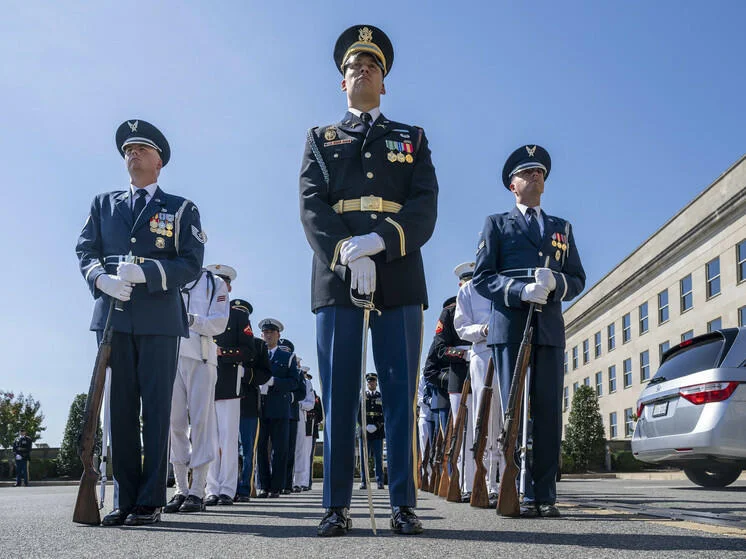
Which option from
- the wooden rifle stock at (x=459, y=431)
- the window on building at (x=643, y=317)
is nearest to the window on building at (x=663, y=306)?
the window on building at (x=643, y=317)

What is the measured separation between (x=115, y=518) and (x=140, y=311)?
1210 millimetres

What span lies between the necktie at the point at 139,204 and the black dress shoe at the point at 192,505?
249 centimetres

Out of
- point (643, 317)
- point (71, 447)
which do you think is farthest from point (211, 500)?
point (643, 317)

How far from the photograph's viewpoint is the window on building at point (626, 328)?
176 ft

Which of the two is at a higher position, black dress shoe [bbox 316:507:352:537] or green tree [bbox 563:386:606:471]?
green tree [bbox 563:386:606:471]

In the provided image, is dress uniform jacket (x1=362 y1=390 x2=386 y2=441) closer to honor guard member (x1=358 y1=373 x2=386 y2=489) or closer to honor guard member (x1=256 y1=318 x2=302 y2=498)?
honor guard member (x1=358 y1=373 x2=386 y2=489)

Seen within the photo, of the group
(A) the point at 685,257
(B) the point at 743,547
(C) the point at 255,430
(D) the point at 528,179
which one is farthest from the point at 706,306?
(B) the point at 743,547

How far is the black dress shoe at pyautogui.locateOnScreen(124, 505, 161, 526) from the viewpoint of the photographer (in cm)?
509

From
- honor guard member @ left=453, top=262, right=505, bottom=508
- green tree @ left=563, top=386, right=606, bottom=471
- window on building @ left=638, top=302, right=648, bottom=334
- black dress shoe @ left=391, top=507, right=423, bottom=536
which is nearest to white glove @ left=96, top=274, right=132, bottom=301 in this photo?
black dress shoe @ left=391, top=507, right=423, bottom=536

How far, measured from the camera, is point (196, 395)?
7773 mm

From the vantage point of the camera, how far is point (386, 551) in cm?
343

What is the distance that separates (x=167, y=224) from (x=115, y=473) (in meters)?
1.56

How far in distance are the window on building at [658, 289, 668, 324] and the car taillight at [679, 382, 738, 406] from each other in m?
39.2

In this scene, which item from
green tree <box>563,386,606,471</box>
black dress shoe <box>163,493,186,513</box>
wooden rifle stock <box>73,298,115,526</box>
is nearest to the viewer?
wooden rifle stock <box>73,298,115,526</box>
